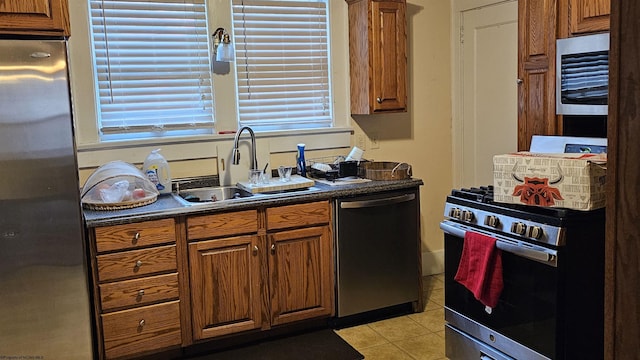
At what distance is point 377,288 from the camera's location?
3572 mm

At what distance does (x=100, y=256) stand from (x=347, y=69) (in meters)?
2.08

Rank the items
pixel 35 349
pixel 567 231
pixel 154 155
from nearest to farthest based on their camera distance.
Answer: pixel 567 231, pixel 35 349, pixel 154 155

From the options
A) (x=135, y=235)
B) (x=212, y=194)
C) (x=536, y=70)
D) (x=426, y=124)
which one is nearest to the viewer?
(x=135, y=235)

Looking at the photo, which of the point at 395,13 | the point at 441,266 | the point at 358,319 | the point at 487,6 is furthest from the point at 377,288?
the point at 487,6

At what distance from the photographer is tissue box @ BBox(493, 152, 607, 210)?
2219 mm

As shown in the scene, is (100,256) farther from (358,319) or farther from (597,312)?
(597,312)

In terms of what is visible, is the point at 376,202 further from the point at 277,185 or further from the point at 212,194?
the point at 212,194

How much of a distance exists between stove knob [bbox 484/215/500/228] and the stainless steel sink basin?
146cm

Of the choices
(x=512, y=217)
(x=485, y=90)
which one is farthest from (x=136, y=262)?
(x=485, y=90)

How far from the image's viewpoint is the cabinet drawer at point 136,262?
9.48 ft

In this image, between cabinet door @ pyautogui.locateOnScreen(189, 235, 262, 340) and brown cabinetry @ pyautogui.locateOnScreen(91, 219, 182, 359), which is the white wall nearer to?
cabinet door @ pyautogui.locateOnScreen(189, 235, 262, 340)

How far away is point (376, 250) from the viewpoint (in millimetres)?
3521

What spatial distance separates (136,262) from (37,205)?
23.5 inches

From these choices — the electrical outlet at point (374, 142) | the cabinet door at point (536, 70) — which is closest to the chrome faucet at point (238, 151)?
the electrical outlet at point (374, 142)
